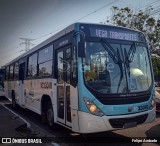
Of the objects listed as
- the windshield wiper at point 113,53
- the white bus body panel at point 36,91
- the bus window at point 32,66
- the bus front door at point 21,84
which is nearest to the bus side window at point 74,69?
the windshield wiper at point 113,53

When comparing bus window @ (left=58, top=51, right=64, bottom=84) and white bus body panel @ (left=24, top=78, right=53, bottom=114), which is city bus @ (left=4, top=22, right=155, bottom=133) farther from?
white bus body panel @ (left=24, top=78, right=53, bottom=114)

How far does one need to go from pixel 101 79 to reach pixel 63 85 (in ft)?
4.93

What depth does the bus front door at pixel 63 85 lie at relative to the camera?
7352mm

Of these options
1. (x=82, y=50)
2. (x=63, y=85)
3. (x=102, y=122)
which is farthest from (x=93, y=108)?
(x=63, y=85)

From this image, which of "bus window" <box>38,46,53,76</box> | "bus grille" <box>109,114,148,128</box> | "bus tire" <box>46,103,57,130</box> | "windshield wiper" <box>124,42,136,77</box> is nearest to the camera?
"bus grille" <box>109,114,148,128</box>

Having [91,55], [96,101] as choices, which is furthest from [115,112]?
[91,55]

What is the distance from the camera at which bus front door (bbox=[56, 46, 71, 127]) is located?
7.35 metres

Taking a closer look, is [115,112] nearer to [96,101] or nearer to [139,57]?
[96,101]

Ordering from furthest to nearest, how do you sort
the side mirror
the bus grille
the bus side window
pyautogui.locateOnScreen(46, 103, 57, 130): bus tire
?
1. pyautogui.locateOnScreen(46, 103, 57, 130): bus tire
2. the bus side window
3. the side mirror
4. the bus grille

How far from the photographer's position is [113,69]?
682 centimetres

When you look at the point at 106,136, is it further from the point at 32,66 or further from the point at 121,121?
the point at 32,66

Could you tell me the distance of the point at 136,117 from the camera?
676 cm

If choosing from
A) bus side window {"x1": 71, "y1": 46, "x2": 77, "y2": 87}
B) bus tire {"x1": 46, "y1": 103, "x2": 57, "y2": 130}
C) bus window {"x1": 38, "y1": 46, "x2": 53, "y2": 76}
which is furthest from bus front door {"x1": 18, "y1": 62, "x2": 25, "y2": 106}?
bus side window {"x1": 71, "y1": 46, "x2": 77, "y2": 87}

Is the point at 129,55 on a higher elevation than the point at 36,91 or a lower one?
higher
